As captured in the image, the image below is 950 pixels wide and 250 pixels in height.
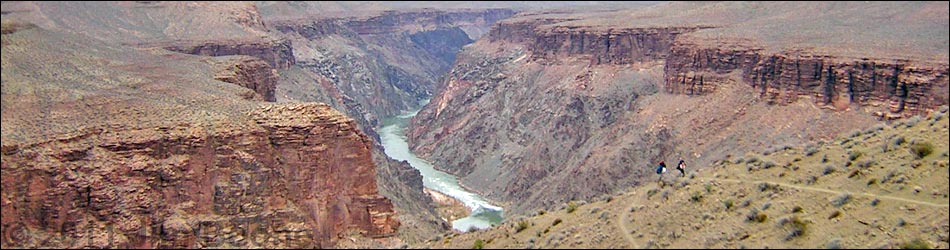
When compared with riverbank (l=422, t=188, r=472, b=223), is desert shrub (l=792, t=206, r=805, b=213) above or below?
above

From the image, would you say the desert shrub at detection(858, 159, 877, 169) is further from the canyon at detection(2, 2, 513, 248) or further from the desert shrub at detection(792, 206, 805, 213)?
the canyon at detection(2, 2, 513, 248)

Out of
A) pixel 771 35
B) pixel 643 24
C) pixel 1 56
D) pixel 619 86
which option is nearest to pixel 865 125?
pixel 771 35

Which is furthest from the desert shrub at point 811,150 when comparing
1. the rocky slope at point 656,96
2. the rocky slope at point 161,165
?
the rocky slope at point 656,96

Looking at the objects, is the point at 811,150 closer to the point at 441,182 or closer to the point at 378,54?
the point at 441,182

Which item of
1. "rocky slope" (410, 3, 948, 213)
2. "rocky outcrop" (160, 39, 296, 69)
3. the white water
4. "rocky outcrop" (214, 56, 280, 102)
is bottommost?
the white water

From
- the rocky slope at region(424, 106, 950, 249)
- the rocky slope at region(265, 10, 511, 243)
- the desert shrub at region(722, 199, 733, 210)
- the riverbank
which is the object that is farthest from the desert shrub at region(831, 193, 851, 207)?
the riverbank
